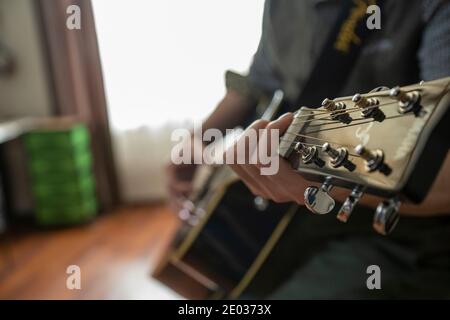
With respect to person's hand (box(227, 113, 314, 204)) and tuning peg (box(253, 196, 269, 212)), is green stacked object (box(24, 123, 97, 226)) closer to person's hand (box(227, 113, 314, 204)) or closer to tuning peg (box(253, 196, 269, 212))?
tuning peg (box(253, 196, 269, 212))

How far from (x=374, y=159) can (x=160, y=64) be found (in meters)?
1.25

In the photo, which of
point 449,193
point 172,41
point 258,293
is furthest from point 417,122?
point 172,41

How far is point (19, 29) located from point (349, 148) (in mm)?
2210

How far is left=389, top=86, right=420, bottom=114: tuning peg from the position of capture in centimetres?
29

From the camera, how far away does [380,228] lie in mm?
295

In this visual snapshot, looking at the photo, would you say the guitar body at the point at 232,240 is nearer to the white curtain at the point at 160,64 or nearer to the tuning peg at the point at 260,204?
the tuning peg at the point at 260,204

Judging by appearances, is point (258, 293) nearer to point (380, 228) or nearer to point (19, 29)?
point (380, 228)

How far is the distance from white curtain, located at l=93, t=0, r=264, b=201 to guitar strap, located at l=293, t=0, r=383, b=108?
8 centimetres

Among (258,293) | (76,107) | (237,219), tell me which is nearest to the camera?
(258,293)

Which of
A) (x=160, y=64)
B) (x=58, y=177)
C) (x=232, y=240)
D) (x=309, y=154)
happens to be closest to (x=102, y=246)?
(x=58, y=177)

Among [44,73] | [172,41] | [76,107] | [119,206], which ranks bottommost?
[119,206]

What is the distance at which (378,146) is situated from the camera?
311 mm

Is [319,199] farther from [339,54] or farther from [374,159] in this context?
[339,54]

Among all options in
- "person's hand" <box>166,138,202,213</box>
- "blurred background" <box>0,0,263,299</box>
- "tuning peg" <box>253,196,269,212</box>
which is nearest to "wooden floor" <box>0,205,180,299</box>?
"blurred background" <box>0,0,263,299</box>
